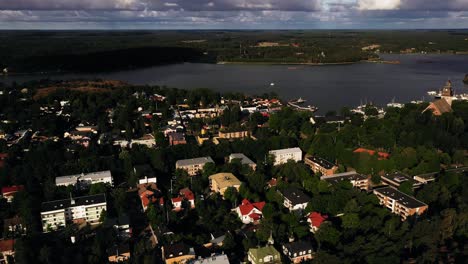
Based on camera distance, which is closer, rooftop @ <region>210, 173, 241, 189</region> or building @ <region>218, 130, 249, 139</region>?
rooftop @ <region>210, 173, 241, 189</region>

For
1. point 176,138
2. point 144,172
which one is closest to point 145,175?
point 144,172

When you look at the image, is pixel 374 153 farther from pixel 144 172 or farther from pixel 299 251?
A: pixel 144 172

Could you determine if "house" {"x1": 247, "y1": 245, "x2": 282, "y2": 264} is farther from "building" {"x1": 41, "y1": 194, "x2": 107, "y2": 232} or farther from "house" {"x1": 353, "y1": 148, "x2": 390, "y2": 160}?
"house" {"x1": 353, "y1": 148, "x2": 390, "y2": 160}

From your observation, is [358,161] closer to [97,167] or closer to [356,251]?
[356,251]

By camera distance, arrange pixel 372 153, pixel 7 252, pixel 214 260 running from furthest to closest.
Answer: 1. pixel 372 153
2. pixel 7 252
3. pixel 214 260

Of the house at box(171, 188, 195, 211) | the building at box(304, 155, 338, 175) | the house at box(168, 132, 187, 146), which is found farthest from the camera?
the house at box(168, 132, 187, 146)

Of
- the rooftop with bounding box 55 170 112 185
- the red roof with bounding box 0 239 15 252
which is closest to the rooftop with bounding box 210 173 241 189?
the rooftop with bounding box 55 170 112 185
